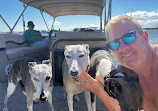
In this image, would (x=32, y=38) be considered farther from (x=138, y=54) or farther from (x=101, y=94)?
(x=138, y=54)

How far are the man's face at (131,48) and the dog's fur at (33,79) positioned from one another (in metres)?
1.29

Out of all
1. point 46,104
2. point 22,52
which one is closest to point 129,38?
point 46,104

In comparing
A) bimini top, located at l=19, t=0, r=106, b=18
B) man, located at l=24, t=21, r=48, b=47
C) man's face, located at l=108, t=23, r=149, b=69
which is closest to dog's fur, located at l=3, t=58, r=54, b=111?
man's face, located at l=108, t=23, r=149, b=69

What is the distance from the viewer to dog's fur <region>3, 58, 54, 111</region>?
6.05 ft

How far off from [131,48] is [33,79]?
5.16 ft

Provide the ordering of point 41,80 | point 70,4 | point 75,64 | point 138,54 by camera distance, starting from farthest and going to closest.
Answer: point 70,4 < point 41,80 < point 75,64 < point 138,54

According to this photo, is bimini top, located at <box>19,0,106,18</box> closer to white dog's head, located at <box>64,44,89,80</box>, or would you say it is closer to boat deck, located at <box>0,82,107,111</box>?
white dog's head, located at <box>64,44,89,80</box>

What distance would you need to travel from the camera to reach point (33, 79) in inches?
77.4

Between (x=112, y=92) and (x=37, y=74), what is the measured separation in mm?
1351

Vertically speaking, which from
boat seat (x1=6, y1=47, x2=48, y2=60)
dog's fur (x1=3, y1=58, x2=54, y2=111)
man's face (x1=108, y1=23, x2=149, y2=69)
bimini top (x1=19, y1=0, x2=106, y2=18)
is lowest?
dog's fur (x1=3, y1=58, x2=54, y2=111)

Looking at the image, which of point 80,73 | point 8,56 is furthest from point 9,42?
point 80,73

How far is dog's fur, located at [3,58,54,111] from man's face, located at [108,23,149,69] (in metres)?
1.29

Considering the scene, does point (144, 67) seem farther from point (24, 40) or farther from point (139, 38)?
point (24, 40)

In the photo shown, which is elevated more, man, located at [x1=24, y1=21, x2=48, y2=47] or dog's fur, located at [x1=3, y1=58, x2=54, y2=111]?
man, located at [x1=24, y1=21, x2=48, y2=47]
